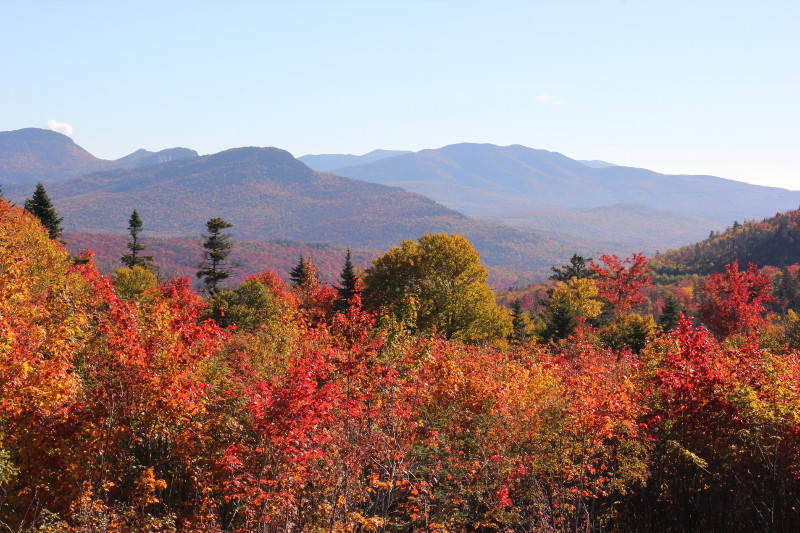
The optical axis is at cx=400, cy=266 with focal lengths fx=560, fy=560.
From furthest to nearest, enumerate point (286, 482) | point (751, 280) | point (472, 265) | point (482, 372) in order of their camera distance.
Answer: point (751, 280) < point (472, 265) < point (482, 372) < point (286, 482)

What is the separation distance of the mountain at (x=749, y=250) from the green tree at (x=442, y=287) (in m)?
87.5

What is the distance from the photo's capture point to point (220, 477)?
1438cm

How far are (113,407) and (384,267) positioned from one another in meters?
31.7

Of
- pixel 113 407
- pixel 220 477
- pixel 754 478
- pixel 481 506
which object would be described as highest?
pixel 113 407

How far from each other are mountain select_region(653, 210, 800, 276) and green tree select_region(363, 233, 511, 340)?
3443 inches

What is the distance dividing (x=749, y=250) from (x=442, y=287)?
101762 mm

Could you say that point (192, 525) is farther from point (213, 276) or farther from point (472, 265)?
point (213, 276)

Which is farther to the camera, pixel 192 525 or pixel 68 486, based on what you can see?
pixel 192 525

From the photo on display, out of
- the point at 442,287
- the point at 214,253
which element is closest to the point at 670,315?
the point at 442,287

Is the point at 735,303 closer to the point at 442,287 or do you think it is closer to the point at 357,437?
the point at 442,287

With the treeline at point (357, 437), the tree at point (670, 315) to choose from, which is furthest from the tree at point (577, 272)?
the treeline at point (357, 437)

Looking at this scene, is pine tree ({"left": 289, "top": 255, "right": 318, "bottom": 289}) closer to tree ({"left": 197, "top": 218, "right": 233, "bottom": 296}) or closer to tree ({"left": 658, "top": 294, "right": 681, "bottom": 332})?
tree ({"left": 197, "top": 218, "right": 233, "bottom": 296})

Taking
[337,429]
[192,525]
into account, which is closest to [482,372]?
[337,429]

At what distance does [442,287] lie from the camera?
39469 mm
